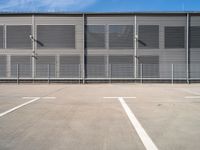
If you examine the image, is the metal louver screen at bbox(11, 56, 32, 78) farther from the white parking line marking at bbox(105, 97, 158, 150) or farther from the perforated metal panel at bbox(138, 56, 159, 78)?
the white parking line marking at bbox(105, 97, 158, 150)

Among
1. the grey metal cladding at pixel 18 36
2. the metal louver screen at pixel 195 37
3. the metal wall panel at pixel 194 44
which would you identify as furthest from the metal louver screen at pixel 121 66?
the grey metal cladding at pixel 18 36

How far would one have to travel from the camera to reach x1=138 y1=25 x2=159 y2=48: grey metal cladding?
83.3 ft

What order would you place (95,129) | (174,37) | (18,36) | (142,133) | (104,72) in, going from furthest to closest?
(18,36)
(174,37)
(104,72)
(95,129)
(142,133)

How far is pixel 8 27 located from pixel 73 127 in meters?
22.3

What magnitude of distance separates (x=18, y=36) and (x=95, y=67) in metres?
8.30

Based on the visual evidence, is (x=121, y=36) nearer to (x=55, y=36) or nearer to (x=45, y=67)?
(x=55, y=36)

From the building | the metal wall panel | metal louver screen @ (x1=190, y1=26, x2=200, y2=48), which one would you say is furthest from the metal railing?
metal louver screen @ (x1=190, y1=26, x2=200, y2=48)

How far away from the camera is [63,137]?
5.28 m

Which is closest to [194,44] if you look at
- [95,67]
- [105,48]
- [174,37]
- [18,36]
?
[174,37]

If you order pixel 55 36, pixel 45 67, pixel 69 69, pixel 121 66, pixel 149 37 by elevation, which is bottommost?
pixel 69 69

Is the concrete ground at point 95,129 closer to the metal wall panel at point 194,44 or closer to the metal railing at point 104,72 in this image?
the metal railing at point 104,72

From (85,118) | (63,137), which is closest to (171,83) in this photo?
(85,118)

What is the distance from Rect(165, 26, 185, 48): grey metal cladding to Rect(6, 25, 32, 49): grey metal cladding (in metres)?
13.5

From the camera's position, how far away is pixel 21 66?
25.4 metres
